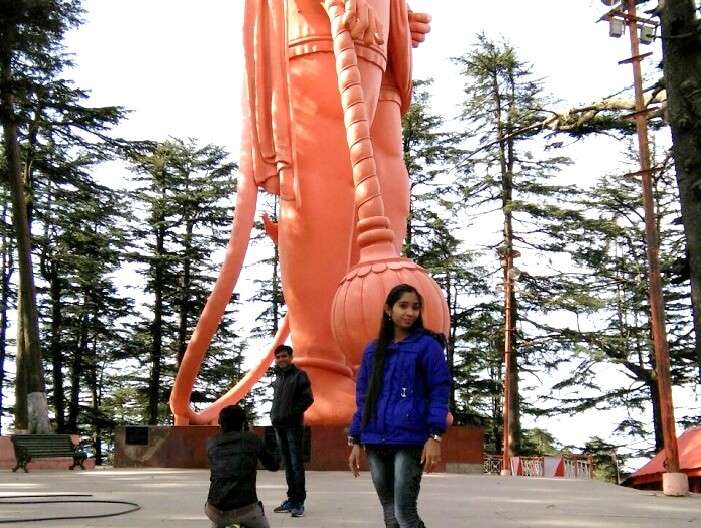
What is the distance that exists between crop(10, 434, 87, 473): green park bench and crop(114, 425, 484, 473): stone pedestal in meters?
1.68

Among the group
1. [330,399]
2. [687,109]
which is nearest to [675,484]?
[330,399]

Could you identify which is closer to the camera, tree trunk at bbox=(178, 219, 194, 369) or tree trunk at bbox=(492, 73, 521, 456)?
tree trunk at bbox=(492, 73, 521, 456)

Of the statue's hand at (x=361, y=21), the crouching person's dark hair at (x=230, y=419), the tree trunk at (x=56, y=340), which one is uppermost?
the statue's hand at (x=361, y=21)

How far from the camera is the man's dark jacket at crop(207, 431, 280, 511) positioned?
380 centimetres

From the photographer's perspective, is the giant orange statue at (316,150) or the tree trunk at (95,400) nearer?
the giant orange statue at (316,150)

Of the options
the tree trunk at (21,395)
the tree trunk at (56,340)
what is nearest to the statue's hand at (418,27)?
the tree trunk at (21,395)

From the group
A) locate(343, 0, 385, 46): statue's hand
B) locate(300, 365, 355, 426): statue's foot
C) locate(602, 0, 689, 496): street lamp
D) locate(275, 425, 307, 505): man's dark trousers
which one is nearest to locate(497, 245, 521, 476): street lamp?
locate(602, 0, 689, 496): street lamp

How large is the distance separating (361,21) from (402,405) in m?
6.61

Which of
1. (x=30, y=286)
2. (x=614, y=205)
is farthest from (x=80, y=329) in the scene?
(x=614, y=205)

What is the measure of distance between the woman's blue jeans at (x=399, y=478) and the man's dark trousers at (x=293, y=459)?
212 cm

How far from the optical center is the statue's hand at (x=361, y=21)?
352 inches

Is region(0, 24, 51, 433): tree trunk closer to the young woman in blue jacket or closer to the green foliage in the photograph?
the young woman in blue jacket

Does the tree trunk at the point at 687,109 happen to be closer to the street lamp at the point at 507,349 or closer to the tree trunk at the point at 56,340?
the street lamp at the point at 507,349

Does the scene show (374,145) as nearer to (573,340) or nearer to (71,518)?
(71,518)
